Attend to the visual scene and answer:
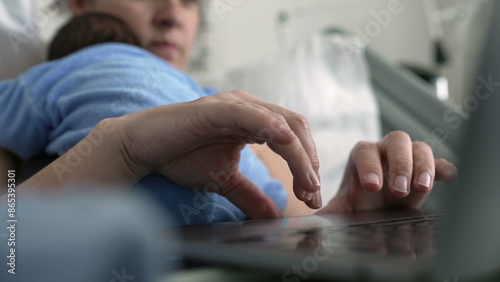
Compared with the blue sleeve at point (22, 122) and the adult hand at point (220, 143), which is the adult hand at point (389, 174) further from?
the blue sleeve at point (22, 122)

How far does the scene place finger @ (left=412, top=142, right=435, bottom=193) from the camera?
49 centimetres

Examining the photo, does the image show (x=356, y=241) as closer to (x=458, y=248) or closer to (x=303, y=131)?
(x=458, y=248)

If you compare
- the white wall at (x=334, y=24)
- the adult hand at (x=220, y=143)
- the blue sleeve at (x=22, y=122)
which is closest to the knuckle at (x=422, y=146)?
the adult hand at (x=220, y=143)

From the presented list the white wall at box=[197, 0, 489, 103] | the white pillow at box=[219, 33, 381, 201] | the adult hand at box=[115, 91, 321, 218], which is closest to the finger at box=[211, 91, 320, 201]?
the adult hand at box=[115, 91, 321, 218]

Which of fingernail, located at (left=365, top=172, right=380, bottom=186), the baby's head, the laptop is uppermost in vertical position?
the laptop

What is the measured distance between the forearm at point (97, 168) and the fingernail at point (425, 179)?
27cm

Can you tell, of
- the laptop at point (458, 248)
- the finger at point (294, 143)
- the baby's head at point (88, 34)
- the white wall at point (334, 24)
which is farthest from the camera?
the white wall at point (334, 24)

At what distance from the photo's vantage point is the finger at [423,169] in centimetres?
49

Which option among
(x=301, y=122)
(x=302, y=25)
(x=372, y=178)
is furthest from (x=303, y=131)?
(x=302, y=25)

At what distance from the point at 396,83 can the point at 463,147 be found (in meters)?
1.29

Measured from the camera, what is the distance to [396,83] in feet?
4.59

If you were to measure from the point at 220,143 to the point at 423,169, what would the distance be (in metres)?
0.21

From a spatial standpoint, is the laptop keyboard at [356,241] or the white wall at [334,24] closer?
the laptop keyboard at [356,241]

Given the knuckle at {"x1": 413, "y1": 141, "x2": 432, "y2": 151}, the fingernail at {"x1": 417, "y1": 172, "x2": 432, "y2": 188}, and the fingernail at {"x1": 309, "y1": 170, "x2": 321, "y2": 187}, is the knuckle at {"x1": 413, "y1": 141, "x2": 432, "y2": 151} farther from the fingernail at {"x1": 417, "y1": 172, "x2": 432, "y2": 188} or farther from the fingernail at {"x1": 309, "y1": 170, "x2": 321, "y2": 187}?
the fingernail at {"x1": 309, "y1": 170, "x2": 321, "y2": 187}
